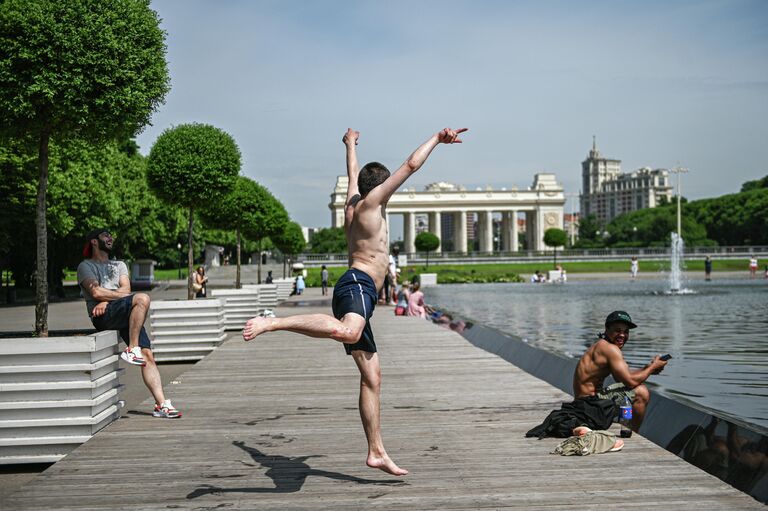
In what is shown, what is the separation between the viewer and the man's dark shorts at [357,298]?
4.73 metres

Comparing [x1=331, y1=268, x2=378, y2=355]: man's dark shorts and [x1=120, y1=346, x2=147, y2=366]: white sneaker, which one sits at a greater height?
[x1=331, y1=268, x2=378, y2=355]: man's dark shorts

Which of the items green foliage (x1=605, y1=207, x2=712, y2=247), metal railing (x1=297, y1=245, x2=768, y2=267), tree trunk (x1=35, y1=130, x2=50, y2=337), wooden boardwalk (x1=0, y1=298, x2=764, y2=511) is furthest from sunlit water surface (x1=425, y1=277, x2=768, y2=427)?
green foliage (x1=605, y1=207, x2=712, y2=247)

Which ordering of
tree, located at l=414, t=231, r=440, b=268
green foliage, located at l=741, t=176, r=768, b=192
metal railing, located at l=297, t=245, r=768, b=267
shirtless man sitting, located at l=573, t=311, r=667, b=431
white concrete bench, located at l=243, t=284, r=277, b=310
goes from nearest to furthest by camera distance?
shirtless man sitting, located at l=573, t=311, r=667, b=431, white concrete bench, located at l=243, t=284, r=277, b=310, metal railing, located at l=297, t=245, r=768, b=267, tree, located at l=414, t=231, r=440, b=268, green foliage, located at l=741, t=176, r=768, b=192

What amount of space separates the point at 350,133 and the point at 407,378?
471 centimetres

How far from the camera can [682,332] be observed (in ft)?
61.3

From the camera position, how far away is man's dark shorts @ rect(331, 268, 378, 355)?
4.73 m

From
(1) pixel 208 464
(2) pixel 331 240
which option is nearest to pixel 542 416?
(1) pixel 208 464

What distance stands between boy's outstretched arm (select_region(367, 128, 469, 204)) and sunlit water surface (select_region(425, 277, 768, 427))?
5.61 metres

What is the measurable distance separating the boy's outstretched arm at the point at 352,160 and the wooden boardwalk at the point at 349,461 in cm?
177

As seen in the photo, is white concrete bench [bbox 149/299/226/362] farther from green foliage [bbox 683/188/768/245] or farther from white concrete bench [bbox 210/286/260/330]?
green foliage [bbox 683/188/768/245]

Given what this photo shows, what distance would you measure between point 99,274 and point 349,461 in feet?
9.64

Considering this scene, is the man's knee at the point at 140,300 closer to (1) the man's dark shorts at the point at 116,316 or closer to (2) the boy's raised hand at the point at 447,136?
(1) the man's dark shorts at the point at 116,316

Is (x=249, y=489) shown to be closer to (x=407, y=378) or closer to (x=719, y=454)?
(x=719, y=454)

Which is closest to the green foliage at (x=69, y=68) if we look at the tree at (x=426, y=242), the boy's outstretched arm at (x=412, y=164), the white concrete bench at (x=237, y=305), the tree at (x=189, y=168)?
the boy's outstretched arm at (x=412, y=164)
